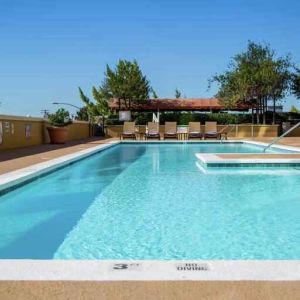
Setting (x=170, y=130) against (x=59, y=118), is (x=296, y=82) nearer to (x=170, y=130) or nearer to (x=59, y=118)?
(x=170, y=130)

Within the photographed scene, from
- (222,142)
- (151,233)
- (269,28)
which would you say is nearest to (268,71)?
(269,28)

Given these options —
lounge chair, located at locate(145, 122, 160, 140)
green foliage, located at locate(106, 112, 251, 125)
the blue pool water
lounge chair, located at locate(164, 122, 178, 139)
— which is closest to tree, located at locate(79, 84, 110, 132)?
green foliage, located at locate(106, 112, 251, 125)

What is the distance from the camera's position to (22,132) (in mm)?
15906

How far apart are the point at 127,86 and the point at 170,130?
36.7 feet

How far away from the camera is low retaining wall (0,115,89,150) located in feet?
46.5

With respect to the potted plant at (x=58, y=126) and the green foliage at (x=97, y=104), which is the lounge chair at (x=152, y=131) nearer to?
the potted plant at (x=58, y=126)

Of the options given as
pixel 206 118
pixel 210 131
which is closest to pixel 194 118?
pixel 206 118

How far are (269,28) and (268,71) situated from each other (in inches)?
103

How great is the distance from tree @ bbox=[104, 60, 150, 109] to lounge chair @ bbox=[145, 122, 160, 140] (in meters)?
10.4

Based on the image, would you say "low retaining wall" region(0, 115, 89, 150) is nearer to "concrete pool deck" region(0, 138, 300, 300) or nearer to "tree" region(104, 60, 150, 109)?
"concrete pool deck" region(0, 138, 300, 300)
